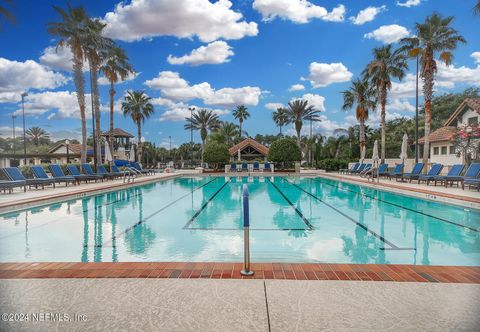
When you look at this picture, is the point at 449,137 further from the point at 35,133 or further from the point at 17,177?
the point at 17,177

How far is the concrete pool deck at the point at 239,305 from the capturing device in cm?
227

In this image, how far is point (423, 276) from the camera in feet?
10.6

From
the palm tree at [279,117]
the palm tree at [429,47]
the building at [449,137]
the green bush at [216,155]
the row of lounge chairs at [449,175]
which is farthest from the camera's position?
the palm tree at [279,117]

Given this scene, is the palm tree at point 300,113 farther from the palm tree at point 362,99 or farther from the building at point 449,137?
the building at point 449,137

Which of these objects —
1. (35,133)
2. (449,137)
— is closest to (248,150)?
(449,137)

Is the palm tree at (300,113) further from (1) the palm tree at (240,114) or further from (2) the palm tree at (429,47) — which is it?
(2) the palm tree at (429,47)

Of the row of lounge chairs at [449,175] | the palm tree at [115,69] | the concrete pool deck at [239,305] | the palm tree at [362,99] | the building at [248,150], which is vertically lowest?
the concrete pool deck at [239,305]

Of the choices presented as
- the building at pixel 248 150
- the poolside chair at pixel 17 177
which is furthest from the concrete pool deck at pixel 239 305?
the building at pixel 248 150

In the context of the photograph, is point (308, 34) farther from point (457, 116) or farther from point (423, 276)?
Answer: point (457, 116)

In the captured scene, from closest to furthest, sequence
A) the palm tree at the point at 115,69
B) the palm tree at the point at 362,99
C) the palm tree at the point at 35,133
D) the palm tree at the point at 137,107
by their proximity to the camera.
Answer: the palm tree at the point at 35,133 → the palm tree at the point at 115,69 → the palm tree at the point at 362,99 → the palm tree at the point at 137,107

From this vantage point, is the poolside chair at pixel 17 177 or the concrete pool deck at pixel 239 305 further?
the poolside chair at pixel 17 177

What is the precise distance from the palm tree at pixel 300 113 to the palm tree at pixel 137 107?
18.4 meters

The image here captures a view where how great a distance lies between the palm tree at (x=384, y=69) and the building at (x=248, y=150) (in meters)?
15.5

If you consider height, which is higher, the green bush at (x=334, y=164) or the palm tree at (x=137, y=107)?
the palm tree at (x=137, y=107)
